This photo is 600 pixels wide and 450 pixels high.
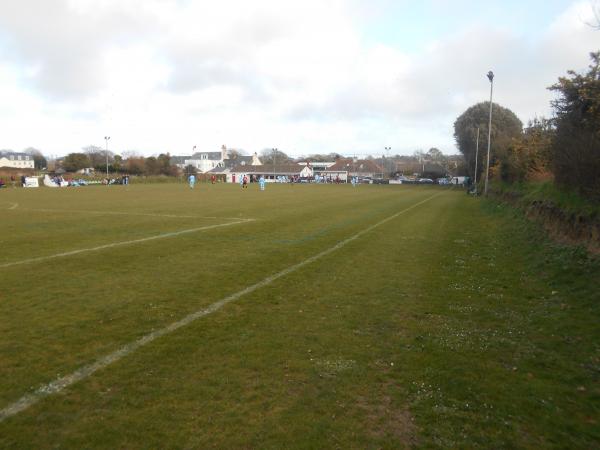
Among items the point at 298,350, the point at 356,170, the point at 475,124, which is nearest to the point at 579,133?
the point at 298,350

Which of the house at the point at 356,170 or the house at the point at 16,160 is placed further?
the house at the point at 356,170

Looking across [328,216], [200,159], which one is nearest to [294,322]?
[328,216]

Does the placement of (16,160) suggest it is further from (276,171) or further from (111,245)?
(111,245)

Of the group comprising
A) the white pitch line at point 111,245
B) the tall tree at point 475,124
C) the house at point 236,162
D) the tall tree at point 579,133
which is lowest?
the white pitch line at point 111,245

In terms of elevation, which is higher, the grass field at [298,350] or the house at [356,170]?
the house at [356,170]

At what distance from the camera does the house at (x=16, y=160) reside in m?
120

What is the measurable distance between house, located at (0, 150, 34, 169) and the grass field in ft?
430

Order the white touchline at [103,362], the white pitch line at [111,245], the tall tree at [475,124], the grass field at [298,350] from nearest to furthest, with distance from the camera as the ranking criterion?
the grass field at [298,350] < the white touchline at [103,362] < the white pitch line at [111,245] < the tall tree at [475,124]

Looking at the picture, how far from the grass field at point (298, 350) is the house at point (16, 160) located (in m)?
131

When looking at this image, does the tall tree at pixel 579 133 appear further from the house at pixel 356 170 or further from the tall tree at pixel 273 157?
the tall tree at pixel 273 157

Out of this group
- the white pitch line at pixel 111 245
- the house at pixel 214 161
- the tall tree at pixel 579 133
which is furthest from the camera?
the house at pixel 214 161

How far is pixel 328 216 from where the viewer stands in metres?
21.2

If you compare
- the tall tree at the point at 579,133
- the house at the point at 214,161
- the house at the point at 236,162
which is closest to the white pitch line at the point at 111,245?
the tall tree at the point at 579,133

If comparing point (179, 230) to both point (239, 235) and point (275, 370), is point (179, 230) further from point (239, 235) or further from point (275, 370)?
point (275, 370)
